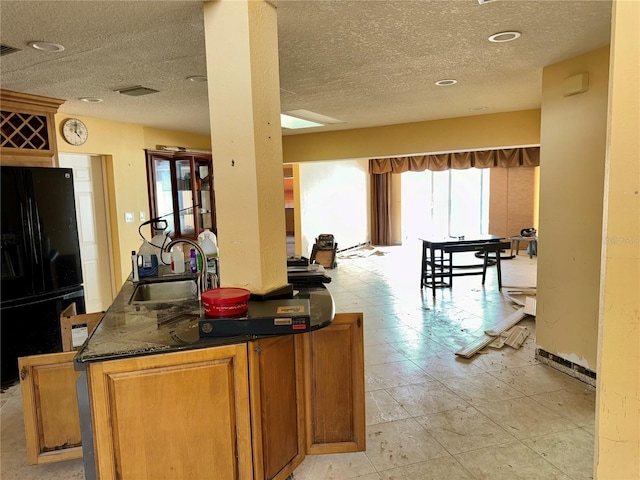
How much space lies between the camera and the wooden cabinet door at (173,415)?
62.0 inches

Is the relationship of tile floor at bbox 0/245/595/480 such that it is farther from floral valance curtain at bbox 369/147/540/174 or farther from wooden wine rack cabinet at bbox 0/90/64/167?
floral valance curtain at bbox 369/147/540/174

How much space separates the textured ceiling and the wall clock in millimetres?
154

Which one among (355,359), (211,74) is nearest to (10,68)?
(211,74)

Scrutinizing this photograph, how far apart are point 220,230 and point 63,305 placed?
7.51 feet

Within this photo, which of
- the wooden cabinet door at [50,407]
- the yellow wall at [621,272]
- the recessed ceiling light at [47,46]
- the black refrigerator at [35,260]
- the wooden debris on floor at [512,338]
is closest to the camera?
the yellow wall at [621,272]

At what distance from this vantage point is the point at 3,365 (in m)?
3.16

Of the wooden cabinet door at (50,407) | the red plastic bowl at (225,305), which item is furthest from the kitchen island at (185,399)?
the wooden cabinet door at (50,407)

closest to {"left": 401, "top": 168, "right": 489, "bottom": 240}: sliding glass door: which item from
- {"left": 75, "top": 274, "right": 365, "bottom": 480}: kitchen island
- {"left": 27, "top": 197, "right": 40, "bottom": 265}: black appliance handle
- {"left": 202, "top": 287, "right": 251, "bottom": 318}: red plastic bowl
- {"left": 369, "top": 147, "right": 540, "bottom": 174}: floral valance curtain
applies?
{"left": 369, "top": 147, "right": 540, "bottom": 174}: floral valance curtain

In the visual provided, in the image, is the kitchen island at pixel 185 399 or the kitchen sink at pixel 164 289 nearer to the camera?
the kitchen island at pixel 185 399

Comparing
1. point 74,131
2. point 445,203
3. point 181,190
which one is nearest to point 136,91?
point 74,131

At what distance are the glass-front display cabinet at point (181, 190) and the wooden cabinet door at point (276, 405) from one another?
12.4ft

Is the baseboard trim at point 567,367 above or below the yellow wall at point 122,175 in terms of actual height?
below

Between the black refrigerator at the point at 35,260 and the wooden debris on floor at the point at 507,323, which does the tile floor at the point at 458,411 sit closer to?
the wooden debris on floor at the point at 507,323

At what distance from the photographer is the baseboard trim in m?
3.04
